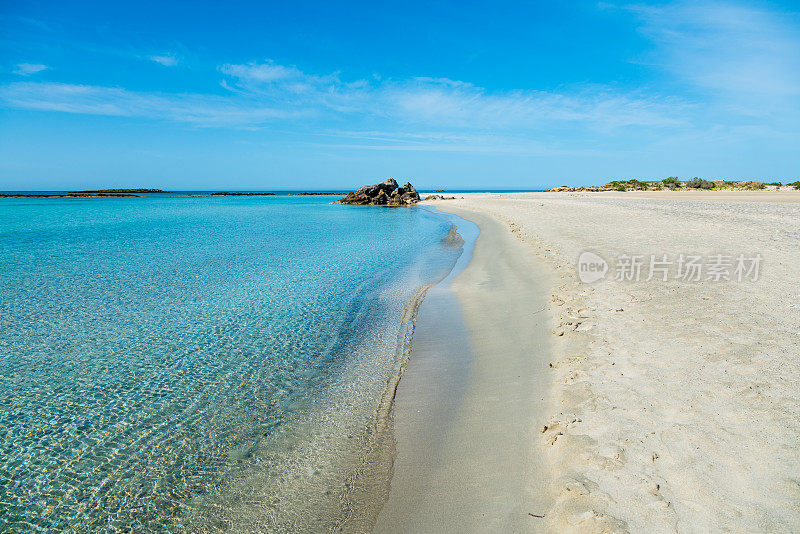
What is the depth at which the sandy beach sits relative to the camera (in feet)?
10.9

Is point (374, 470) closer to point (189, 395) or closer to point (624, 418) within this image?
point (624, 418)

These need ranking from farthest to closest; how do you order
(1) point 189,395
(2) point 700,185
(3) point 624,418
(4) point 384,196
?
(4) point 384,196 < (2) point 700,185 < (1) point 189,395 < (3) point 624,418

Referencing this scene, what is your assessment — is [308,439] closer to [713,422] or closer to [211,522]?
[211,522]

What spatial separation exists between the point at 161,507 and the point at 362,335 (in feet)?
17.2

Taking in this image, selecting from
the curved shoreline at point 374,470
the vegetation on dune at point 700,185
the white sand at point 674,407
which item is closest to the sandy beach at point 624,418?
the white sand at point 674,407

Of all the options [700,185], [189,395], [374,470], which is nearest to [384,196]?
[700,185]

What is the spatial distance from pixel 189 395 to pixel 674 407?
22.5 ft

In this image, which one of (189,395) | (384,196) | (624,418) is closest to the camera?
(624,418)

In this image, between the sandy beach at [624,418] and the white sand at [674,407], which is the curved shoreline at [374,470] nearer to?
the sandy beach at [624,418]

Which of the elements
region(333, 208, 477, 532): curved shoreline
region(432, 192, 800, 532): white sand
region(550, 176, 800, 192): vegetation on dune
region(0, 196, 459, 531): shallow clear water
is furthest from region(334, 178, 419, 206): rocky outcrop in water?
region(333, 208, 477, 532): curved shoreline

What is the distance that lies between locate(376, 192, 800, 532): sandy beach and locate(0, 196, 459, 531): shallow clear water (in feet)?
3.98

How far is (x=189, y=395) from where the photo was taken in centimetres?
619

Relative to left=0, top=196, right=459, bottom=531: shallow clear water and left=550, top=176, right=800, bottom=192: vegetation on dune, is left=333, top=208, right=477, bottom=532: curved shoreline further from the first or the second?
left=550, top=176, right=800, bottom=192: vegetation on dune

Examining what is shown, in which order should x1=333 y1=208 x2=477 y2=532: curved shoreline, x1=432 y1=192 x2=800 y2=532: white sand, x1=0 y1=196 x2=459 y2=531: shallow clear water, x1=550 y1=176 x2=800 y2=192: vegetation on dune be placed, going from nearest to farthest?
x1=432 y1=192 x2=800 y2=532: white sand < x1=333 y1=208 x2=477 y2=532: curved shoreline < x1=0 y1=196 x2=459 y2=531: shallow clear water < x1=550 y1=176 x2=800 y2=192: vegetation on dune
